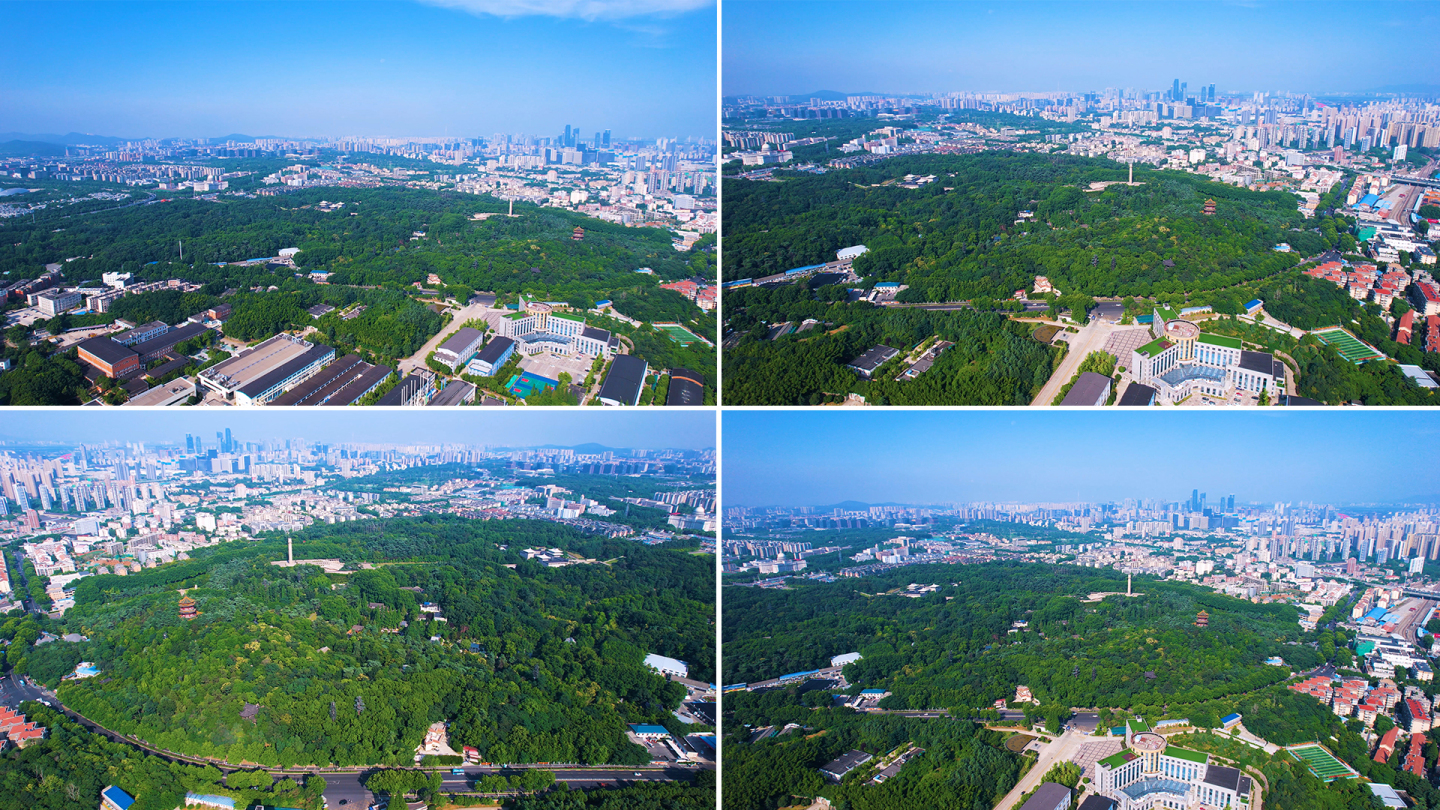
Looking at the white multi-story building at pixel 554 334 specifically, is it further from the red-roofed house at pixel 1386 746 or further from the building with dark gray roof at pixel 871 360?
the red-roofed house at pixel 1386 746

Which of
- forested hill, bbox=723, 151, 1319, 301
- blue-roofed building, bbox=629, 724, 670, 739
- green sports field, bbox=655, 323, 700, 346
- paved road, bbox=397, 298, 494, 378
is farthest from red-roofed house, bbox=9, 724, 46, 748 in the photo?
forested hill, bbox=723, 151, 1319, 301

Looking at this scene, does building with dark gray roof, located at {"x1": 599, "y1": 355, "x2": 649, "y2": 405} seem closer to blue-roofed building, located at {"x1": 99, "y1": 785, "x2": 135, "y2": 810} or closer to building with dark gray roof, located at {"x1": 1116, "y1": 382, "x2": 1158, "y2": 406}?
building with dark gray roof, located at {"x1": 1116, "y1": 382, "x2": 1158, "y2": 406}

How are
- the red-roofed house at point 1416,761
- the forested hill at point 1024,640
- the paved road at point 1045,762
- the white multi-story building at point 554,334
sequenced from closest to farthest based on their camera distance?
the white multi-story building at point 554,334, the red-roofed house at point 1416,761, the paved road at point 1045,762, the forested hill at point 1024,640

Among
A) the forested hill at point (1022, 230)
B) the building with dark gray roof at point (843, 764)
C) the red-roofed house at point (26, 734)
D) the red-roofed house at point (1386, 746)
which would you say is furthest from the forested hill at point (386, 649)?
the red-roofed house at point (1386, 746)

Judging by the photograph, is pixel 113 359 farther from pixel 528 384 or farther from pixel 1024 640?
pixel 1024 640

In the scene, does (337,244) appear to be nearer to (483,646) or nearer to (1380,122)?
(483,646)
